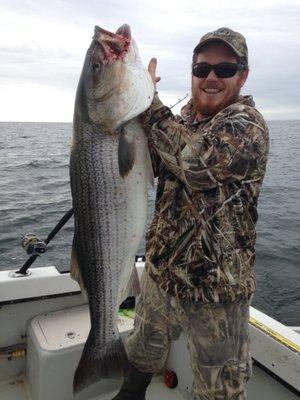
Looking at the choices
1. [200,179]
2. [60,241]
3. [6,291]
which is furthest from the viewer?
[60,241]

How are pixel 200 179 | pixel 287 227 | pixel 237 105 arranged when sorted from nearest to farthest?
pixel 200 179 < pixel 237 105 < pixel 287 227

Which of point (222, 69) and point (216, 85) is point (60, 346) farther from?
point (222, 69)

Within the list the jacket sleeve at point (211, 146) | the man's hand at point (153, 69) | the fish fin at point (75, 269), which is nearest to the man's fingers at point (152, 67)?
the man's hand at point (153, 69)

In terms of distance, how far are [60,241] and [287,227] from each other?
7.70 m

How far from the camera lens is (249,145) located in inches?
110

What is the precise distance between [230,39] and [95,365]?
2.42 m

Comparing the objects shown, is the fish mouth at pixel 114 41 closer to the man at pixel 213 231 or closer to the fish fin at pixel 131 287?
the man at pixel 213 231

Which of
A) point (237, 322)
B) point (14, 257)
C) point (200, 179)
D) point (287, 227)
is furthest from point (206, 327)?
point (287, 227)

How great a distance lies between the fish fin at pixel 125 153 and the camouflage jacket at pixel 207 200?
144mm

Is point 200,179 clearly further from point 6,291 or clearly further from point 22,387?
point 22,387

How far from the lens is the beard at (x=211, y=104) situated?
3.19 metres

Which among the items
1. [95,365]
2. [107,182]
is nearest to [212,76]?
[107,182]

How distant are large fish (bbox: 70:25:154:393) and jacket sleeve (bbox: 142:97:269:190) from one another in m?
0.14

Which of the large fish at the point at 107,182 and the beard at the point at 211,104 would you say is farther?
the beard at the point at 211,104
